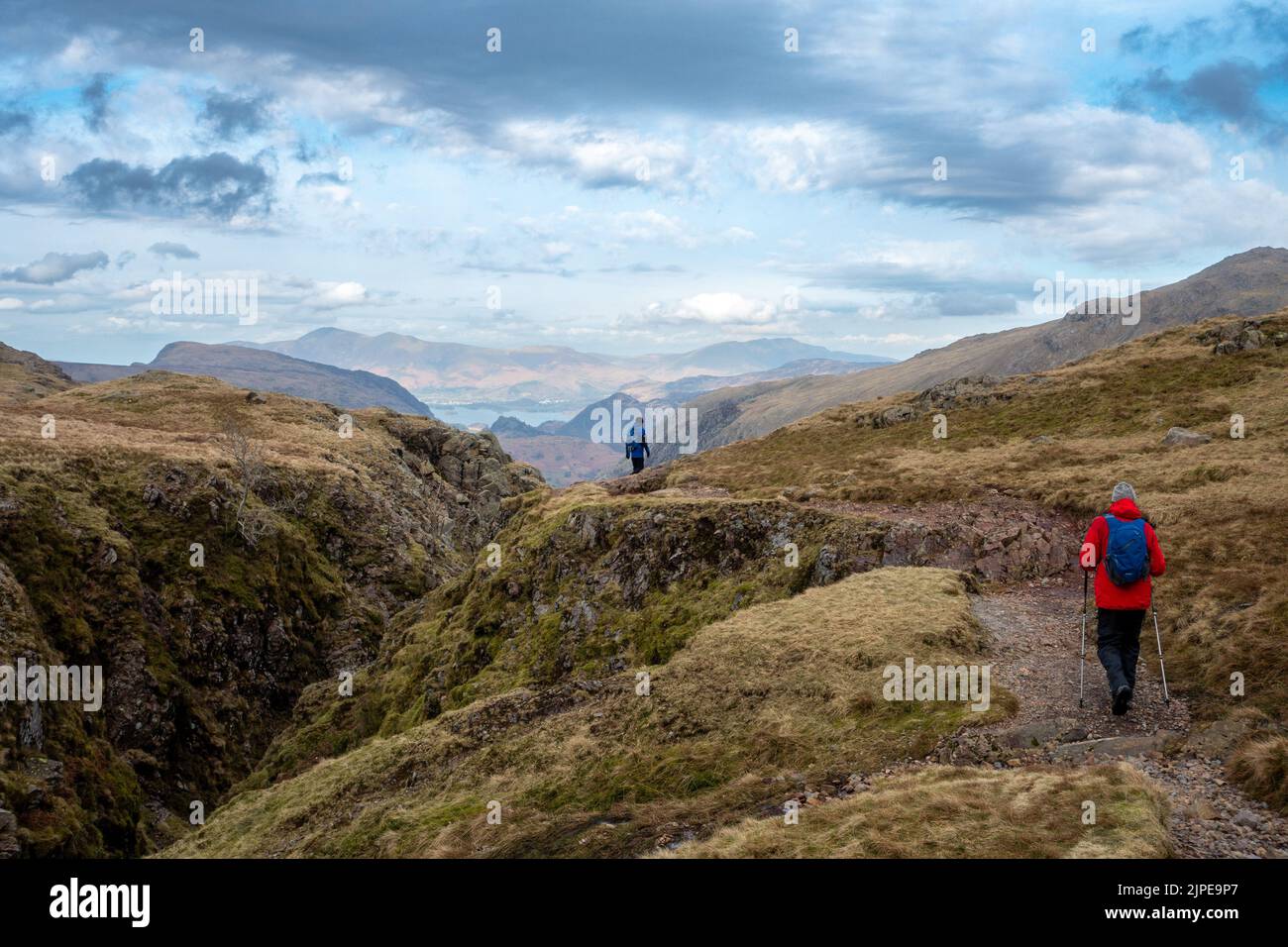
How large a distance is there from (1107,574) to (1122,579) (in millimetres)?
329

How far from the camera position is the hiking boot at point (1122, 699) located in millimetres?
16125

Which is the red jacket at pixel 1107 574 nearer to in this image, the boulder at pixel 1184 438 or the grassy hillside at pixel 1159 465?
the grassy hillside at pixel 1159 465

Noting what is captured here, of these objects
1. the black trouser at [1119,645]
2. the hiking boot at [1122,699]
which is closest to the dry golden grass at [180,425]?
the black trouser at [1119,645]

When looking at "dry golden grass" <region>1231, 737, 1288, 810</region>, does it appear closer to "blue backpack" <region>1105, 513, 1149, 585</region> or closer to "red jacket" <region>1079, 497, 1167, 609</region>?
"red jacket" <region>1079, 497, 1167, 609</region>

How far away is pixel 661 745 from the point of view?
20812 mm

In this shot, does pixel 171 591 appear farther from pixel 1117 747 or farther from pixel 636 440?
pixel 1117 747

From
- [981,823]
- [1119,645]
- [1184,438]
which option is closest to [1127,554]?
[1119,645]

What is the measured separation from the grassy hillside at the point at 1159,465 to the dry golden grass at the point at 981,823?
110 inches

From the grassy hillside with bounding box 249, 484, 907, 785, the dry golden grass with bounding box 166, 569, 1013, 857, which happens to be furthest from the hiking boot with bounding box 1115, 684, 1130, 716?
the grassy hillside with bounding box 249, 484, 907, 785

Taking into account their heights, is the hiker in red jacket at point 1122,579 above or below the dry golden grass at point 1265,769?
above

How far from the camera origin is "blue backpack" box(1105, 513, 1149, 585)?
15.9 metres
